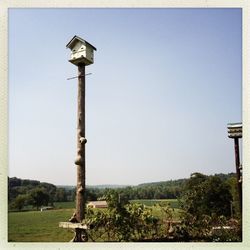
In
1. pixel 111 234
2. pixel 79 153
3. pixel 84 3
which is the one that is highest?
pixel 84 3

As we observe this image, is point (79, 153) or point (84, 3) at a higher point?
point (84, 3)

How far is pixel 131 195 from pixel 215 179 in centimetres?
105

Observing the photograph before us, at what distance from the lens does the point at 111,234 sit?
4258 millimetres

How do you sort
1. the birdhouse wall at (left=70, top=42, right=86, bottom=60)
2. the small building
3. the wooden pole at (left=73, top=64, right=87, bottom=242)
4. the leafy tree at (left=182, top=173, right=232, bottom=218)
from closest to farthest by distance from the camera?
the wooden pole at (left=73, top=64, right=87, bottom=242) < the birdhouse wall at (left=70, top=42, right=86, bottom=60) < the small building < the leafy tree at (left=182, top=173, right=232, bottom=218)

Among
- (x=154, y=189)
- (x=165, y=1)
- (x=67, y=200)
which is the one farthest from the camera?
(x=67, y=200)

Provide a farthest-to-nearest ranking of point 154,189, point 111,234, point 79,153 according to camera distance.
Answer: point 154,189 → point 111,234 → point 79,153

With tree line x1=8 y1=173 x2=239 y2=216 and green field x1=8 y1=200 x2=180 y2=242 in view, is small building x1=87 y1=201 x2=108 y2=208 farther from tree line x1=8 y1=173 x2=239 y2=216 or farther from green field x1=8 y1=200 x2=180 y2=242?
green field x1=8 y1=200 x2=180 y2=242

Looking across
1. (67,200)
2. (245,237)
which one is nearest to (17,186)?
(67,200)

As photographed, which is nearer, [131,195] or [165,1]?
[165,1]

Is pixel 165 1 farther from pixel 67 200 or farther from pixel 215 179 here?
pixel 67 200

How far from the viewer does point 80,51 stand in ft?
13.5

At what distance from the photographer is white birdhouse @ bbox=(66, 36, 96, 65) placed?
4.11 metres

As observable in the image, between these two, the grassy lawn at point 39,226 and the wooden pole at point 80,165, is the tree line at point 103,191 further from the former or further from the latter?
the wooden pole at point 80,165

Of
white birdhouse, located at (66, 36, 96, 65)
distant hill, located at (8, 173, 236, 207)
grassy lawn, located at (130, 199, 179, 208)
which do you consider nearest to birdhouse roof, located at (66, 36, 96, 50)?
white birdhouse, located at (66, 36, 96, 65)
